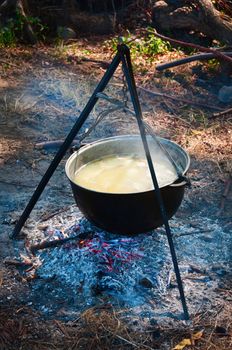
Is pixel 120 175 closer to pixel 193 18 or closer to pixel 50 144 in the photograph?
pixel 50 144

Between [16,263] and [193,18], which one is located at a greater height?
[193,18]

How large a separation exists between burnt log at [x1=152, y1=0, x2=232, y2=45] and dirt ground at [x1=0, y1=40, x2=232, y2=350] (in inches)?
21.1

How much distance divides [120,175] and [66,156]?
1.85 metres

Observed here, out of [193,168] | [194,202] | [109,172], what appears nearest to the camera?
[109,172]

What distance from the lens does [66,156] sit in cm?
546

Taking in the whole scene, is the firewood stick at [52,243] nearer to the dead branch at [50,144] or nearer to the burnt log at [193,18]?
the dead branch at [50,144]

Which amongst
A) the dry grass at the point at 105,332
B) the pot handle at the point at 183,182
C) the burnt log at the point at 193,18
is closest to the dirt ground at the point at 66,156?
the dry grass at the point at 105,332

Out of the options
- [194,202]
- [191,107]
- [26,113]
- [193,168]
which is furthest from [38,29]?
[194,202]

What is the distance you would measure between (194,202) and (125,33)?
499 centimetres

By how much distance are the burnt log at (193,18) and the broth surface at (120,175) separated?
4064mm

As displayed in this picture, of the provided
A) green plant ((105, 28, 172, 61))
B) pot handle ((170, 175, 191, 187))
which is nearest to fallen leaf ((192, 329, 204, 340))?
pot handle ((170, 175, 191, 187))

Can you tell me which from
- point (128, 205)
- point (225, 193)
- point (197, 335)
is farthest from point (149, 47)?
point (197, 335)

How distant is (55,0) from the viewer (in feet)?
29.2

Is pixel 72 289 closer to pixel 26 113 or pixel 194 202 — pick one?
pixel 194 202
